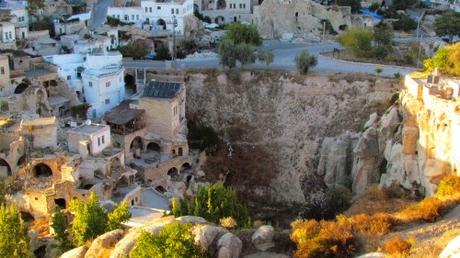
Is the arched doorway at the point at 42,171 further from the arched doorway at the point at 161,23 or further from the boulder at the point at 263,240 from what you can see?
the arched doorway at the point at 161,23

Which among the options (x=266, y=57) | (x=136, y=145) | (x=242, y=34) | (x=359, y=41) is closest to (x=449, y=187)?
(x=136, y=145)

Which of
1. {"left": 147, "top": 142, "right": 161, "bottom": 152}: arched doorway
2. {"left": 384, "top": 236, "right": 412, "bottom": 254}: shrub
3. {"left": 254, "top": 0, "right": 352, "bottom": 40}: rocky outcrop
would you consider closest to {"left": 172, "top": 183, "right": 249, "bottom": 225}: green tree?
{"left": 384, "top": 236, "right": 412, "bottom": 254}: shrub

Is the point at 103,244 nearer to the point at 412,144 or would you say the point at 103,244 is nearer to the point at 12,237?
the point at 12,237

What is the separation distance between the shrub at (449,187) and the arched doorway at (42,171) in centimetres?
2405

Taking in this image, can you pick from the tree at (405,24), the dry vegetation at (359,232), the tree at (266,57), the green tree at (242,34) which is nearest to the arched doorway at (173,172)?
the tree at (266,57)

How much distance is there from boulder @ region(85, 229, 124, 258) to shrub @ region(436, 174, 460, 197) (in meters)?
16.2

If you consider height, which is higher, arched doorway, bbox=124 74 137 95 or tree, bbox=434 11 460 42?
tree, bbox=434 11 460 42

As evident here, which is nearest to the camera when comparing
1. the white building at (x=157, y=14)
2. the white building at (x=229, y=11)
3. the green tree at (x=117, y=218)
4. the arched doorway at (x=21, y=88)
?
the green tree at (x=117, y=218)

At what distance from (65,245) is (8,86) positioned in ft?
67.2

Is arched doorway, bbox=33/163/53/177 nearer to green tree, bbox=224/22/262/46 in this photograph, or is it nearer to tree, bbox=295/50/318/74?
tree, bbox=295/50/318/74

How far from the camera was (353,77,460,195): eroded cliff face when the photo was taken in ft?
128

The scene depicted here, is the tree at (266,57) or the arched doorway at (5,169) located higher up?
the tree at (266,57)

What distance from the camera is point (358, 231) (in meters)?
27.2

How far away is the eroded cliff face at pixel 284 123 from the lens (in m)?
51.8
